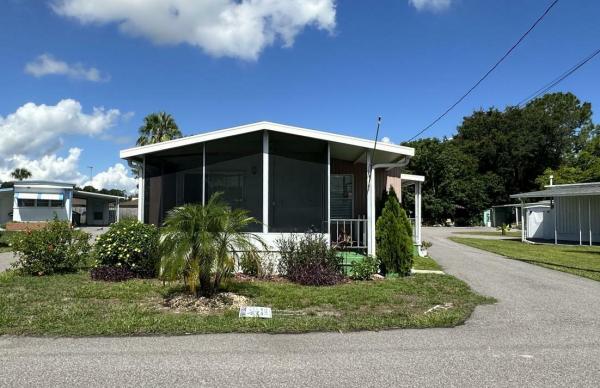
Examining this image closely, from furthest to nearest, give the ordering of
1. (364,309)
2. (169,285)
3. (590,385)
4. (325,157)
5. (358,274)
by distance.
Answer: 1. (325,157)
2. (358,274)
3. (169,285)
4. (364,309)
5. (590,385)

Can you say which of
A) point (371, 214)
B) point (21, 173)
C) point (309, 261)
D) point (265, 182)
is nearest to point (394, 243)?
point (371, 214)

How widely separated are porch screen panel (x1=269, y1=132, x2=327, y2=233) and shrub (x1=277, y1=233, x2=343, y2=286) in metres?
0.41

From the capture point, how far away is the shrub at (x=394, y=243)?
10086 mm

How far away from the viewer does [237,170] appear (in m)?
10.3

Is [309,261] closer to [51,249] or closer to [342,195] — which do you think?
[342,195]

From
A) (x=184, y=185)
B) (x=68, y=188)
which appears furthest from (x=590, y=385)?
(x=68, y=188)

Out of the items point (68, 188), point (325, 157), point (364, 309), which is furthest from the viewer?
point (68, 188)

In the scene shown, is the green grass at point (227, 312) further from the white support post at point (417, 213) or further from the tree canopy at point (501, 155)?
the tree canopy at point (501, 155)

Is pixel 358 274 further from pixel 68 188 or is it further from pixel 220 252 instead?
pixel 68 188

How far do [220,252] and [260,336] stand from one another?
1905 millimetres

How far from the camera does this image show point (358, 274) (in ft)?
31.7

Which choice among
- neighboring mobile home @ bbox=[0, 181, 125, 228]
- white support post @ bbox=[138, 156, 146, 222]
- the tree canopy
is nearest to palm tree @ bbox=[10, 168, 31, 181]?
neighboring mobile home @ bbox=[0, 181, 125, 228]

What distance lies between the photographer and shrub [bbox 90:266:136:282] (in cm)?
921

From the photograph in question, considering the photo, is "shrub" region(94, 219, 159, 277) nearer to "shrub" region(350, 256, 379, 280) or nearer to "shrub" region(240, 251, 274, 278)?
"shrub" region(240, 251, 274, 278)
